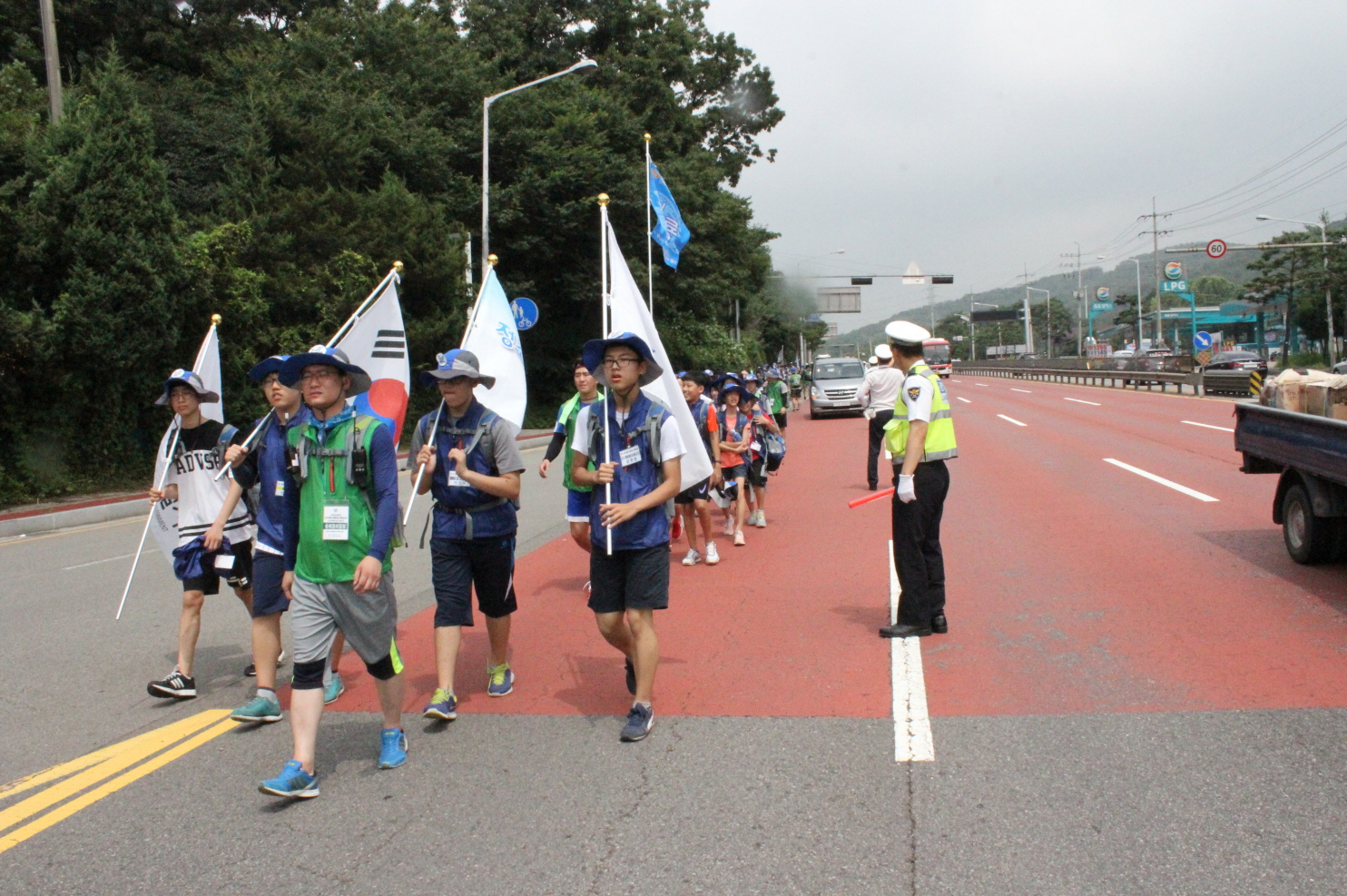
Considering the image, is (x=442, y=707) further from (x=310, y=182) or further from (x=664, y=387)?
(x=310, y=182)

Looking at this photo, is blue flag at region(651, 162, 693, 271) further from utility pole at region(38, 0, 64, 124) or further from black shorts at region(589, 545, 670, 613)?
black shorts at region(589, 545, 670, 613)

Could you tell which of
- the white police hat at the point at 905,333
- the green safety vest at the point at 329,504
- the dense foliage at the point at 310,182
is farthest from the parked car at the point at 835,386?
the green safety vest at the point at 329,504

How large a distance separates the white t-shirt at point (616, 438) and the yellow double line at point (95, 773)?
218 cm

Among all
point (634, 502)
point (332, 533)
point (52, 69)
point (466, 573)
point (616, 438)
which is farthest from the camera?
point (52, 69)

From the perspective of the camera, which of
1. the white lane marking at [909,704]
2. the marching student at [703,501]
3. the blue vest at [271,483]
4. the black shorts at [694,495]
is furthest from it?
the marching student at [703,501]

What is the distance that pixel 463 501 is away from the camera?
5.15 meters

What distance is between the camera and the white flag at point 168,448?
5.80 m

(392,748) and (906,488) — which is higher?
(906,488)

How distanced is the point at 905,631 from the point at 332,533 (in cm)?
345

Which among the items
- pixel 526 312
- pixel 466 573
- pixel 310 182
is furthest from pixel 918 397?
pixel 310 182

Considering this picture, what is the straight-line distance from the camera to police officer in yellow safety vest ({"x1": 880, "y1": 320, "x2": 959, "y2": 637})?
6.10 m

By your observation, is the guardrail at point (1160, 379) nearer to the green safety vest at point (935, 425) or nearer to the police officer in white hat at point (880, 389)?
the police officer in white hat at point (880, 389)

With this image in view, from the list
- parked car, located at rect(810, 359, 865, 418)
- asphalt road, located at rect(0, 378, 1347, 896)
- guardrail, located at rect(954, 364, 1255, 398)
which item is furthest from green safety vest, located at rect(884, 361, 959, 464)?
parked car, located at rect(810, 359, 865, 418)

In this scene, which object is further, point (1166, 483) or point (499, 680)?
point (1166, 483)
